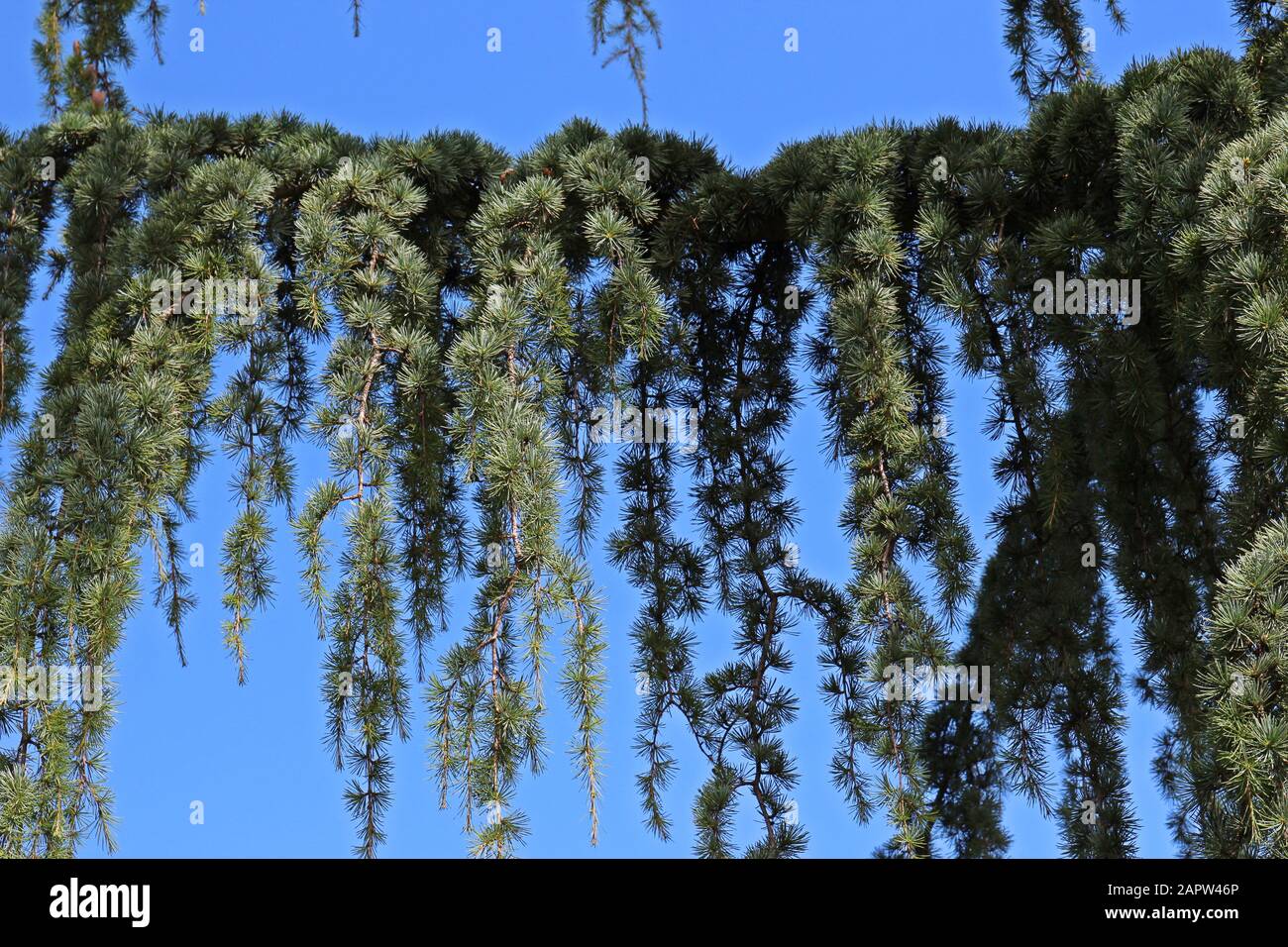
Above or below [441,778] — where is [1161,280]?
above

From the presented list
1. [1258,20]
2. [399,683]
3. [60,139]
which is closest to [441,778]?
[399,683]

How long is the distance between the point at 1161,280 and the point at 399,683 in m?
1.35

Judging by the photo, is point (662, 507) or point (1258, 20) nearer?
point (1258, 20)

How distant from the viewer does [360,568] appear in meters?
2.02

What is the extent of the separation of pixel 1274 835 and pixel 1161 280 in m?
0.89

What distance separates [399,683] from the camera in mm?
2082

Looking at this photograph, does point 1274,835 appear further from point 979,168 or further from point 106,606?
point 106,606

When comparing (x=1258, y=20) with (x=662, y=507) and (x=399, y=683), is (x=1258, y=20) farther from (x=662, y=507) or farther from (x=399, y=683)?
(x=399, y=683)
